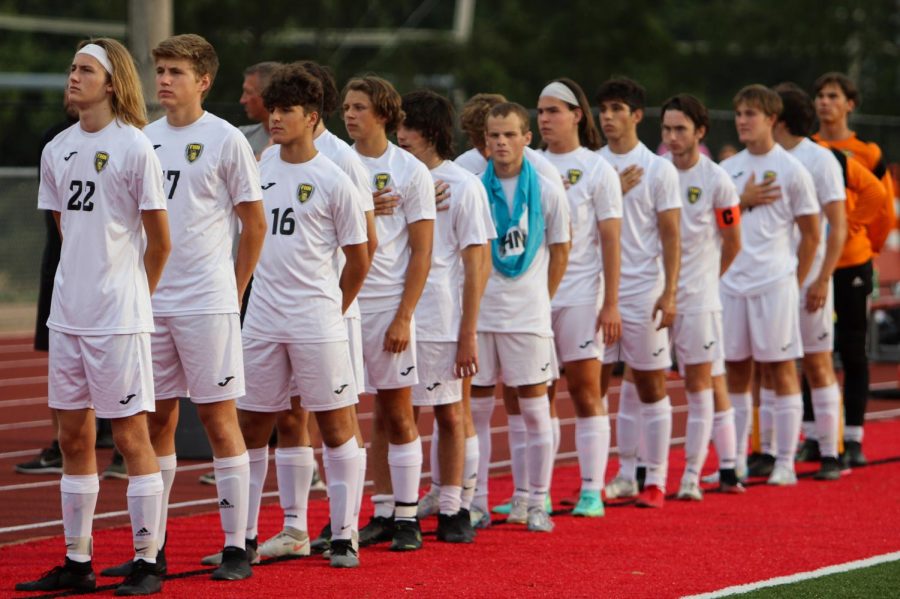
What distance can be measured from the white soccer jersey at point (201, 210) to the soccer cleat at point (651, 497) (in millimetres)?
3362

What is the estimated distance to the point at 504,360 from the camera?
8406 mm

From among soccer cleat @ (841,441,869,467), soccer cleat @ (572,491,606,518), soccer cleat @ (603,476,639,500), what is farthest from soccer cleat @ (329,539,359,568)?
soccer cleat @ (841,441,869,467)

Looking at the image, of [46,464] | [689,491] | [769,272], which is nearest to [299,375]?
[689,491]

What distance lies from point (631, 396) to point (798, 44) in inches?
1230

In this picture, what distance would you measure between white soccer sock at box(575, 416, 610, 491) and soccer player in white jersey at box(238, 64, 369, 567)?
6.62ft

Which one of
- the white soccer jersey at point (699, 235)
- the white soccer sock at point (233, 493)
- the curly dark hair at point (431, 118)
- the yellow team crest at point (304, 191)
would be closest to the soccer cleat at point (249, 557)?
the white soccer sock at point (233, 493)

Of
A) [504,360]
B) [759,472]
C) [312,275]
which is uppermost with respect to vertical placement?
[312,275]

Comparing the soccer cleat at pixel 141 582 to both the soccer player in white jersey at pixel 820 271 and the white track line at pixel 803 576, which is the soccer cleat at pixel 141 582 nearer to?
the white track line at pixel 803 576

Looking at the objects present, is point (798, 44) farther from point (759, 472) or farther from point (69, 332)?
point (69, 332)

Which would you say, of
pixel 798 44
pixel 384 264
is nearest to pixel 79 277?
pixel 384 264

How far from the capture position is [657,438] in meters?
9.34

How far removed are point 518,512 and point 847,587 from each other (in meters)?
2.14

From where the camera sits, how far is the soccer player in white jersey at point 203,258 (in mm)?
6680

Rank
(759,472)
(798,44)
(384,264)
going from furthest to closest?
1. (798,44)
2. (759,472)
3. (384,264)
